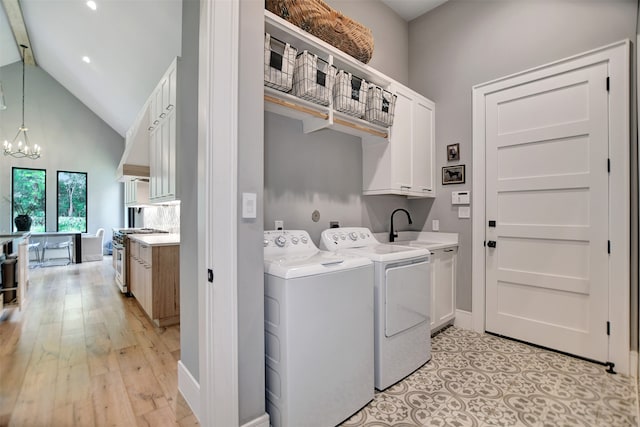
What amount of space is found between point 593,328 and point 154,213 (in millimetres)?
6331

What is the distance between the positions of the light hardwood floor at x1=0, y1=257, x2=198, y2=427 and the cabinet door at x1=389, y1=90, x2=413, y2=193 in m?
2.41

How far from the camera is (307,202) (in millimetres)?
2422

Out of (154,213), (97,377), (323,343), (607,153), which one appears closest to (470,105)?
(607,153)

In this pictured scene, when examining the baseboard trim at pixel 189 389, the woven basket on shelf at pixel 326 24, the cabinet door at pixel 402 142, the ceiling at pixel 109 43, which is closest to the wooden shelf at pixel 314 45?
the woven basket on shelf at pixel 326 24

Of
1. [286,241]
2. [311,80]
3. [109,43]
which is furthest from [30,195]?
[311,80]

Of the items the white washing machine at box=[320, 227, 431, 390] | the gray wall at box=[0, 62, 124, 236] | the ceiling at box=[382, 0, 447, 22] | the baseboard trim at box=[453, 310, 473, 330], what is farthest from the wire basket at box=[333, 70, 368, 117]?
the gray wall at box=[0, 62, 124, 236]

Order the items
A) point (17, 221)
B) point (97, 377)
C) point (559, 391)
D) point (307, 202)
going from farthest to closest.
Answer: point (17, 221)
point (307, 202)
point (97, 377)
point (559, 391)

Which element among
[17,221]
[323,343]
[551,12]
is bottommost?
[323,343]

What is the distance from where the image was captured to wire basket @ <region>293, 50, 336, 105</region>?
75.6 inches

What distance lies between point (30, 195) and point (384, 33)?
948cm

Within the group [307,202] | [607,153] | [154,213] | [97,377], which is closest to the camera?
[97,377]

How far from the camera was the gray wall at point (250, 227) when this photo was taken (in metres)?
1.41

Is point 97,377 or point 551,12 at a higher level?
point 551,12

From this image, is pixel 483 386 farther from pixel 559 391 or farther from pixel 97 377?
pixel 97 377
